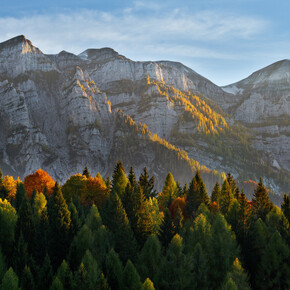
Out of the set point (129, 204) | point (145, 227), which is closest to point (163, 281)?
point (145, 227)

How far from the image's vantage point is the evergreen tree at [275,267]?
60.2 meters

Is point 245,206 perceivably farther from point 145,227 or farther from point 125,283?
point 125,283

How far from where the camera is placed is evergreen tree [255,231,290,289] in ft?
198

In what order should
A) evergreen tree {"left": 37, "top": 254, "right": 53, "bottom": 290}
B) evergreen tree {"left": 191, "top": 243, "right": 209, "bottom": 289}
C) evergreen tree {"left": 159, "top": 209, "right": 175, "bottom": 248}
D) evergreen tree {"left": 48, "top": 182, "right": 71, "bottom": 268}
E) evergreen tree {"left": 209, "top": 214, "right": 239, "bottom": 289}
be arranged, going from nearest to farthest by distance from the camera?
evergreen tree {"left": 37, "top": 254, "right": 53, "bottom": 290} < evergreen tree {"left": 191, "top": 243, "right": 209, "bottom": 289} < evergreen tree {"left": 209, "top": 214, "right": 239, "bottom": 289} < evergreen tree {"left": 48, "top": 182, "right": 71, "bottom": 268} < evergreen tree {"left": 159, "top": 209, "right": 175, "bottom": 248}

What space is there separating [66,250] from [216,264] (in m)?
25.8

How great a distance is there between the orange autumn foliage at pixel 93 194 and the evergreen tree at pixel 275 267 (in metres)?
43.2

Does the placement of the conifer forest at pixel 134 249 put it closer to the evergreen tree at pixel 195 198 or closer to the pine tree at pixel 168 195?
the evergreen tree at pixel 195 198

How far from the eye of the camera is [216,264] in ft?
206

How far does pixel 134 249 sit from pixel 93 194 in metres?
31.5

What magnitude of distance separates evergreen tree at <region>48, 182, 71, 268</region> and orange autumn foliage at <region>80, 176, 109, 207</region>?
25.3 m

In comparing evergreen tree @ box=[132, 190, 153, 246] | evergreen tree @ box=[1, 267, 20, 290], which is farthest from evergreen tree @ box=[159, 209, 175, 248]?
evergreen tree @ box=[1, 267, 20, 290]

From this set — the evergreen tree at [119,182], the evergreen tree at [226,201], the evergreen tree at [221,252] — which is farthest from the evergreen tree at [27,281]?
the evergreen tree at [226,201]

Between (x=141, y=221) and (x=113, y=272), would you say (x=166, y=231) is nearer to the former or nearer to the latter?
(x=141, y=221)

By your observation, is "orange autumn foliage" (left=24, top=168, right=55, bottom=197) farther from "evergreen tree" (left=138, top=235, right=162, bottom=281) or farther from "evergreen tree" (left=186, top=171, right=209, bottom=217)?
"evergreen tree" (left=138, top=235, right=162, bottom=281)
